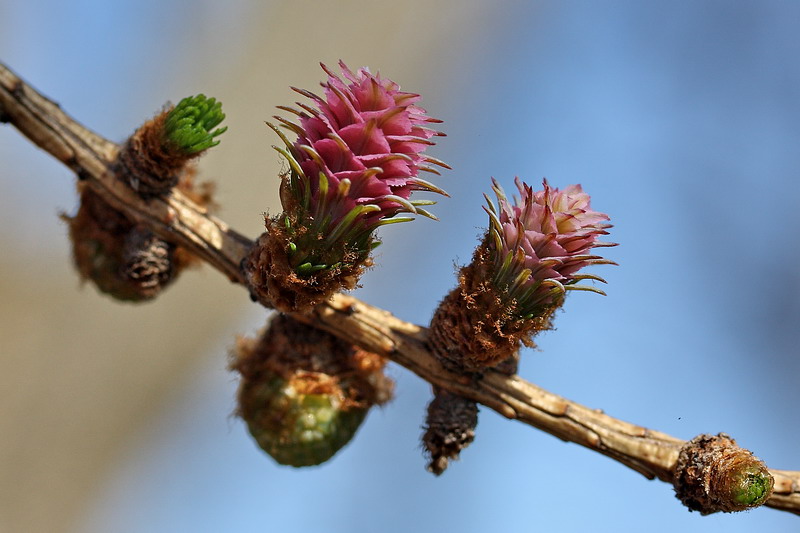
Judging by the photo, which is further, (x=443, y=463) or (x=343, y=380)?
(x=343, y=380)

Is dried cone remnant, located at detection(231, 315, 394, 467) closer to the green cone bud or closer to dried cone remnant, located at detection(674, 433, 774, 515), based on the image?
the green cone bud

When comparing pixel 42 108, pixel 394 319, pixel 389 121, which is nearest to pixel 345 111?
pixel 389 121

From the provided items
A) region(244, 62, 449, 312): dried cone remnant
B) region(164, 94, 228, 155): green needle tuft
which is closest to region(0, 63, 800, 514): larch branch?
region(164, 94, 228, 155): green needle tuft

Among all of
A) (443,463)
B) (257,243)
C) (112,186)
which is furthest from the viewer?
(112,186)

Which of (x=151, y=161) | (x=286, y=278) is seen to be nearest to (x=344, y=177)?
(x=286, y=278)

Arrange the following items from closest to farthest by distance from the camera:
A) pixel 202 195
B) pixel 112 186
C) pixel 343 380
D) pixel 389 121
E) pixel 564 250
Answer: pixel 389 121
pixel 564 250
pixel 112 186
pixel 343 380
pixel 202 195

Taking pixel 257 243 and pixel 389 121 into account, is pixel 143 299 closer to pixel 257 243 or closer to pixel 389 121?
pixel 257 243
